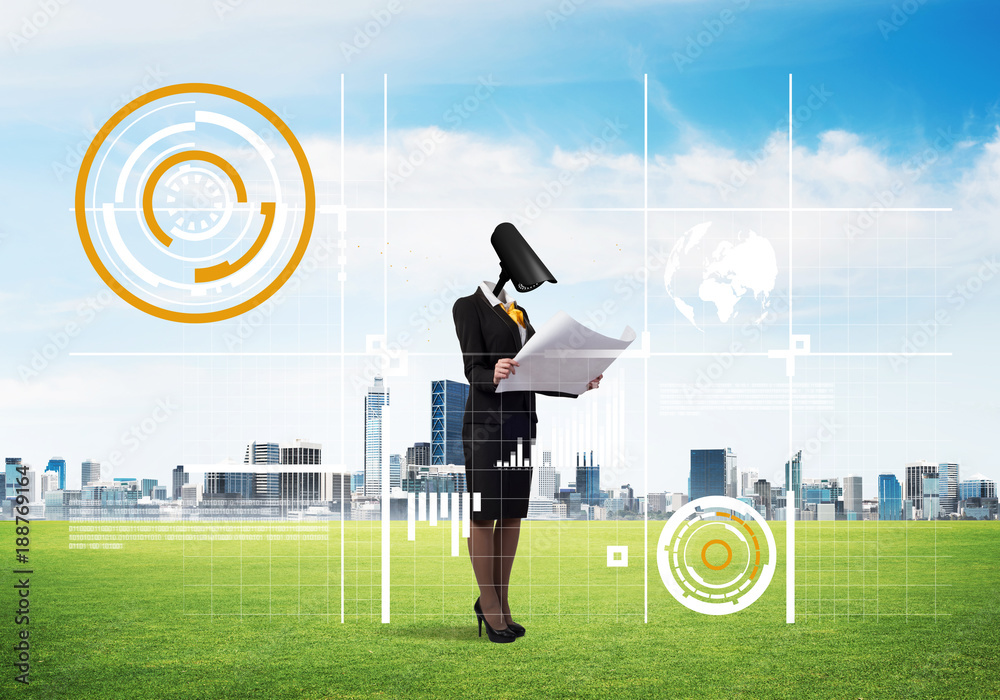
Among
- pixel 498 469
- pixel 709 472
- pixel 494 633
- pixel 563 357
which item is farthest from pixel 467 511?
pixel 709 472

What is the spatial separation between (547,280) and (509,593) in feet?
6.71

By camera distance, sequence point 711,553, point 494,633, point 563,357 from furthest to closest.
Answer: point 711,553 → point 494,633 → point 563,357

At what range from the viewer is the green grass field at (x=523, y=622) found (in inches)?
174

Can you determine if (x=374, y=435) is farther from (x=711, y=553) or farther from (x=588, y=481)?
(x=711, y=553)

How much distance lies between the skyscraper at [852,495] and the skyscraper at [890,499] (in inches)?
6.3

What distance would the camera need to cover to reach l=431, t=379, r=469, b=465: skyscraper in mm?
5215

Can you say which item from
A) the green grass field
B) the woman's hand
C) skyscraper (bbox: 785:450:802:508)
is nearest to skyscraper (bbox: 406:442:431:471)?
→ the green grass field

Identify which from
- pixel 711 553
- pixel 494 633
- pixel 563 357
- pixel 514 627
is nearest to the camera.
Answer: pixel 563 357

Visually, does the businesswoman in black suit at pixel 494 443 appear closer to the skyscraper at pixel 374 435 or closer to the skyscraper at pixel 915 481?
the skyscraper at pixel 374 435

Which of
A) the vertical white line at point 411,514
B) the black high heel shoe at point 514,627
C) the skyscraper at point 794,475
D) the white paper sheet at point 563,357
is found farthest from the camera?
the skyscraper at point 794,475

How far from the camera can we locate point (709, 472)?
534 centimetres

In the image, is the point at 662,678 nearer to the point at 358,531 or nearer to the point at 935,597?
the point at 358,531

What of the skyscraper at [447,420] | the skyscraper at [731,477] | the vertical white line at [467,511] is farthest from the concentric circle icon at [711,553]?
the skyscraper at [447,420]

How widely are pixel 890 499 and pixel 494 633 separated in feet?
8.99
